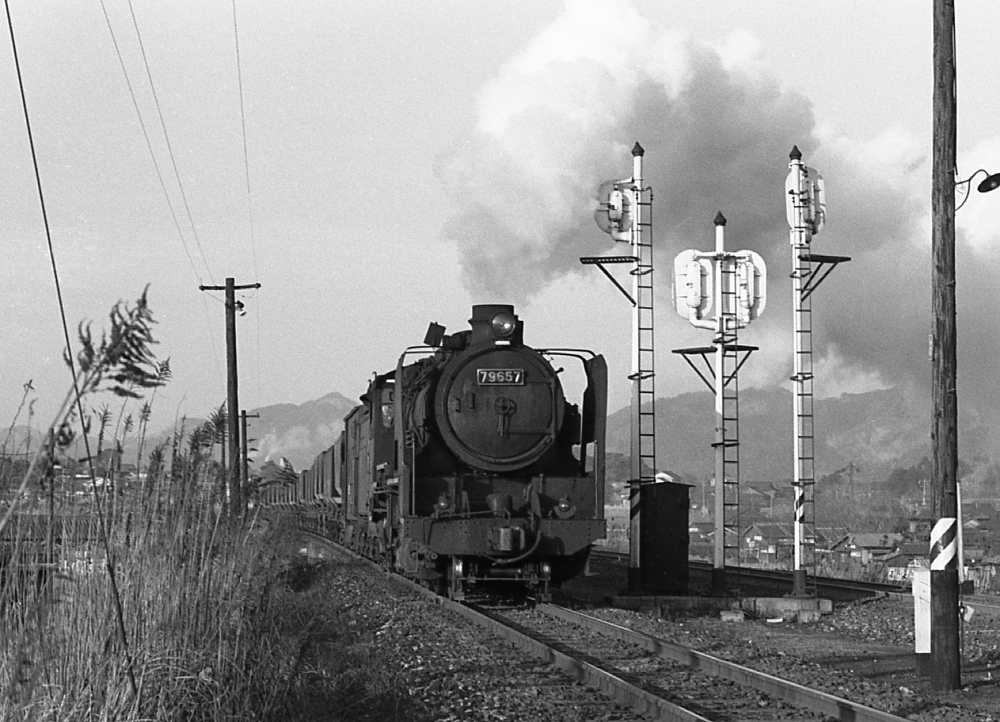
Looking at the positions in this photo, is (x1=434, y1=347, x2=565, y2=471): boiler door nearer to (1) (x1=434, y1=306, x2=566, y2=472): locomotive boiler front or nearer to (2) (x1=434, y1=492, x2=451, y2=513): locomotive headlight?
(1) (x1=434, y1=306, x2=566, y2=472): locomotive boiler front

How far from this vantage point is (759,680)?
9.65m

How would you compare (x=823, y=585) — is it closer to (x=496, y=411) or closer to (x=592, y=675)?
(x=496, y=411)

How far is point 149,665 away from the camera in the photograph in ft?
22.6

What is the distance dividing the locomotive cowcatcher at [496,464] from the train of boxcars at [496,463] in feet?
0.04

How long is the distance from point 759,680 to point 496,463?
6.73m

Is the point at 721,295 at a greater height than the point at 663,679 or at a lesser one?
greater

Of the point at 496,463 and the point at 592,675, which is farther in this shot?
the point at 496,463

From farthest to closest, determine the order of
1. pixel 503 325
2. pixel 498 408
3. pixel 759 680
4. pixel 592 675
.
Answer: pixel 503 325
pixel 498 408
pixel 592 675
pixel 759 680

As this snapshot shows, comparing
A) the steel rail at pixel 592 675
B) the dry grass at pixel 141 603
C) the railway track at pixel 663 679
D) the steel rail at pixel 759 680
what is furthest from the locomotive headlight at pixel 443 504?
the dry grass at pixel 141 603

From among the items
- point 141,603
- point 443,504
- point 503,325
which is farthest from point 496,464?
point 141,603

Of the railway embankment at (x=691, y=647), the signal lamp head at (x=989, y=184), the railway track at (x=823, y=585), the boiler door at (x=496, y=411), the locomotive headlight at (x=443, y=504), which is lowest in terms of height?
the railway track at (x=823, y=585)

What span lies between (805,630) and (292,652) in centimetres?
733

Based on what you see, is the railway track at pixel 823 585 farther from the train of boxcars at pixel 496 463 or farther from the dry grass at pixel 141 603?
the dry grass at pixel 141 603

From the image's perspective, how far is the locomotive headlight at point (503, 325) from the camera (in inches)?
643
